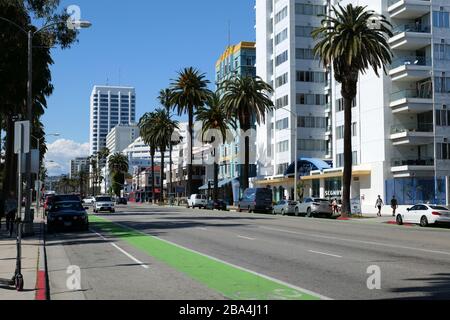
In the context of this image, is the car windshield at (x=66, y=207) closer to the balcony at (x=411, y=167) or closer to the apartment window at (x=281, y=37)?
the balcony at (x=411, y=167)

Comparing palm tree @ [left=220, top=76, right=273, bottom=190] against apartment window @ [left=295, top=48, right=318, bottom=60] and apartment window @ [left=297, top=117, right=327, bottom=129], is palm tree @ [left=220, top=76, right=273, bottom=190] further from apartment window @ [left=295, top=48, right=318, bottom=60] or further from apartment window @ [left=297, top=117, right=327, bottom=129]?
apartment window @ [left=295, top=48, right=318, bottom=60]

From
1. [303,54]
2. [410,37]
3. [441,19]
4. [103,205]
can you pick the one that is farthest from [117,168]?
[441,19]

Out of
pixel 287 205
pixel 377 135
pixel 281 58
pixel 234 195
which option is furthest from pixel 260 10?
pixel 287 205

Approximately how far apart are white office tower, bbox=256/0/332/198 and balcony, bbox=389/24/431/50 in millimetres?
21579

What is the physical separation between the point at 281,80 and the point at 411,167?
108 feet

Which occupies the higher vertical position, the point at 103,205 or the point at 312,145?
the point at 312,145

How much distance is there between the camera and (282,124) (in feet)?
278

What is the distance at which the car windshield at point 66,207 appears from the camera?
29766 millimetres

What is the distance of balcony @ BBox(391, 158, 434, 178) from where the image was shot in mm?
57375

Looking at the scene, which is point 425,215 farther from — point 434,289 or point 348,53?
point 434,289

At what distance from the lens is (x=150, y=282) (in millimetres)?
12516

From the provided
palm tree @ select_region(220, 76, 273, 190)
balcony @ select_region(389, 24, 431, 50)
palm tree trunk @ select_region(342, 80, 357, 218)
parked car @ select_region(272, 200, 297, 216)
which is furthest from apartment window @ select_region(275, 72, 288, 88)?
palm tree trunk @ select_region(342, 80, 357, 218)

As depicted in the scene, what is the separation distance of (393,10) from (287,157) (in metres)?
27.1
